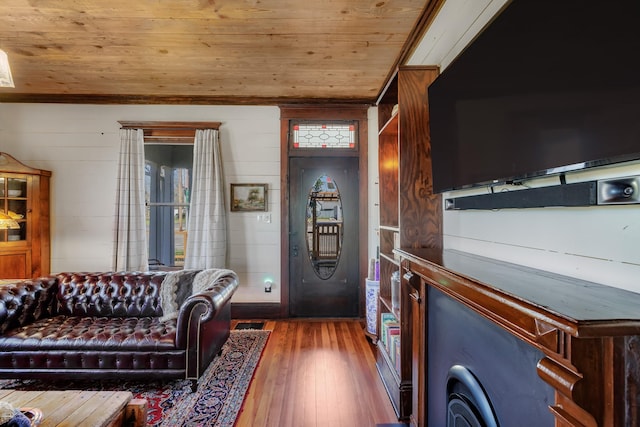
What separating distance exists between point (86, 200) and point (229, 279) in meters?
2.67

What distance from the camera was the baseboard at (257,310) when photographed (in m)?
3.96

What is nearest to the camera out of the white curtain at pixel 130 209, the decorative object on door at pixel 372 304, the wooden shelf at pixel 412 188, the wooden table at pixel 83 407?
the wooden table at pixel 83 407

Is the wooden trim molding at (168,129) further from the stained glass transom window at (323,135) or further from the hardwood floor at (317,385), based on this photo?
the hardwood floor at (317,385)

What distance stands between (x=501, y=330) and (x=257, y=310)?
3398 millimetres

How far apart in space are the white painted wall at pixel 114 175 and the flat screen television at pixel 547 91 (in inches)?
115

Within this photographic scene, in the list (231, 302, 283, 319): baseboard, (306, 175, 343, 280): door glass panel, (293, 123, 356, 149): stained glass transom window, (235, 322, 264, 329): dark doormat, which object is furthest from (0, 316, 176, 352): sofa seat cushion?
(293, 123, 356, 149): stained glass transom window

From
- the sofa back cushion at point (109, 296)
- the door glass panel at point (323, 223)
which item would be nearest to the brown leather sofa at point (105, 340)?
the sofa back cushion at point (109, 296)

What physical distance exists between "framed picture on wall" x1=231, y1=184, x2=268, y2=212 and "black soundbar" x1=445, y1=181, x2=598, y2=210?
9.78 ft

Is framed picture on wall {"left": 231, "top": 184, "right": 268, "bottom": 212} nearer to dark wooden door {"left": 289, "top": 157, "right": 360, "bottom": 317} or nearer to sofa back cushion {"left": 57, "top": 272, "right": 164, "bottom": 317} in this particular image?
dark wooden door {"left": 289, "top": 157, "right": 360, "bottom": 317}

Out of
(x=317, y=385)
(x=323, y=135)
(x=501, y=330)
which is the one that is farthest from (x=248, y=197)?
(x=501, y=330)

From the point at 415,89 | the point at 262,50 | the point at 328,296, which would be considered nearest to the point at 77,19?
the point at 262,50

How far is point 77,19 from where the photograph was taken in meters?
2.32

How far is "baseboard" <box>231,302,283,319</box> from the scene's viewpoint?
3.96 meters

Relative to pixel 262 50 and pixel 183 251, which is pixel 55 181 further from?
pixel 262 50
